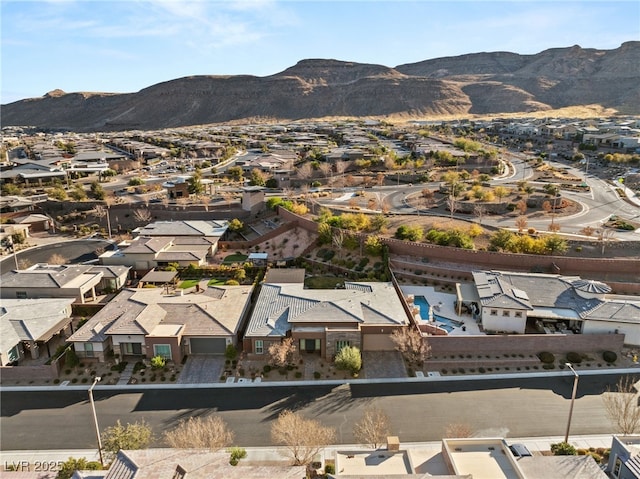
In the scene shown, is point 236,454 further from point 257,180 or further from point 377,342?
point 257,180

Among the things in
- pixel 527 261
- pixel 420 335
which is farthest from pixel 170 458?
pixel 527 261

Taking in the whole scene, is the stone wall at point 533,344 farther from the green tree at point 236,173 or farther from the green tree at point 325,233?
the green tree at point 236,173

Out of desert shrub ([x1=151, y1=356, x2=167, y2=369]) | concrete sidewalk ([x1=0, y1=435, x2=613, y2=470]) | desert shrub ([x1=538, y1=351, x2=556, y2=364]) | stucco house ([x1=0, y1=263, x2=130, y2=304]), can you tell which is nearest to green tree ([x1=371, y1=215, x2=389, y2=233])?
desert shrub ([x1=538, y1=351, x2=556, y2=364])

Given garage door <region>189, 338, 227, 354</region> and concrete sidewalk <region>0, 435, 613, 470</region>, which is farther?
garage door <region>189, 338, 227, 354</region>

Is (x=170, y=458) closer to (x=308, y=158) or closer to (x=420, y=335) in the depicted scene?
(x=420, y=335)

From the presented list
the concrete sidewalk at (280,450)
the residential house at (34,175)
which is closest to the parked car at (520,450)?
the concrete sidewalk at (280,450)

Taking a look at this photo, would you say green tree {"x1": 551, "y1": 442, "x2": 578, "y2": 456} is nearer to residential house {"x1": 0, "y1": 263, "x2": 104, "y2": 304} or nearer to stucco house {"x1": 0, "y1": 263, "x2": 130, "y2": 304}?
residential house {"x1": 0, "y1": 263, "x2": 104, "y2": 304}
